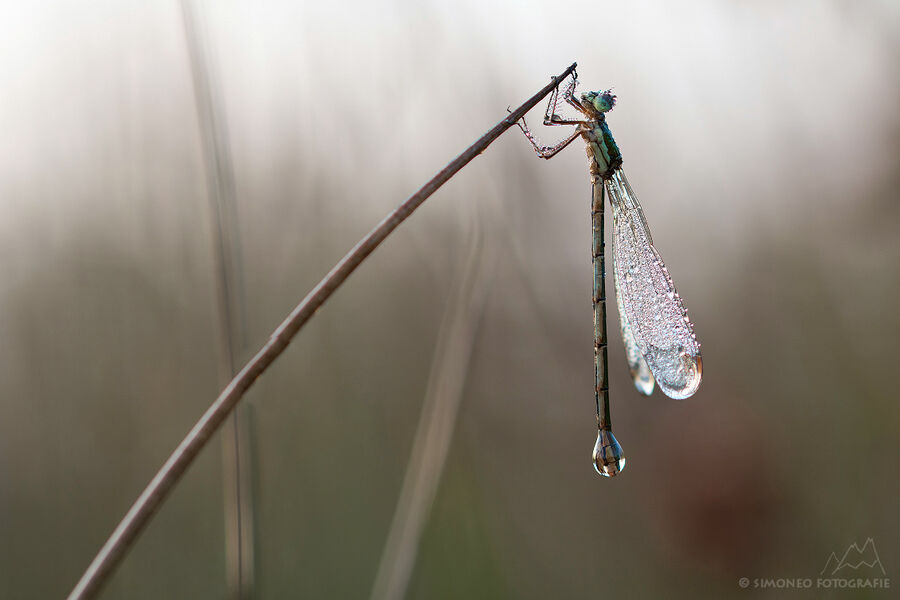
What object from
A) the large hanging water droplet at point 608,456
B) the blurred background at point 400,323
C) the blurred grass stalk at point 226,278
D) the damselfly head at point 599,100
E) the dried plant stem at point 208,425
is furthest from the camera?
the blurred background at point 400,323

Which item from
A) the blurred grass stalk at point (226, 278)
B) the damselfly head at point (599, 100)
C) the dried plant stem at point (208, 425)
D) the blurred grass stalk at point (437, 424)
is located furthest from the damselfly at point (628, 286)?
the dried plant stem at point (208, 425)

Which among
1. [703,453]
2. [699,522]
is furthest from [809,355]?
[699,522]

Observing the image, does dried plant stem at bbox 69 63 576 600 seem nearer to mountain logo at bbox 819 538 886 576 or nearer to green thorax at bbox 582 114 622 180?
green thorax at bbox 582 114 622 180

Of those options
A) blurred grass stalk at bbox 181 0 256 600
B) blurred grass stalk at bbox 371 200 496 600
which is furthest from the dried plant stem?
blurred grass stalk at bbox 371 200 496 600

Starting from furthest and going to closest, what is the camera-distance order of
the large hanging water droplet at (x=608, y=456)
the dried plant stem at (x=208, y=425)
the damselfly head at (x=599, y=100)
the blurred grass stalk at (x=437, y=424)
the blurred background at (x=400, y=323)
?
the blurred background at (x=400, y=323) < the damselfly head at (x=599, y=100) < the large hanging water droplet at (x=608, y=456) < the blurred grass stalk at (x=437, y=424) < the dried plant stem at (x=208, y=425)

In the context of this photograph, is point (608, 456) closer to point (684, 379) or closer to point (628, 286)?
point (684, 379)

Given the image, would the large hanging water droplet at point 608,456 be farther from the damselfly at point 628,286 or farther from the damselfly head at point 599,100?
the damselfly head at point 599,100
